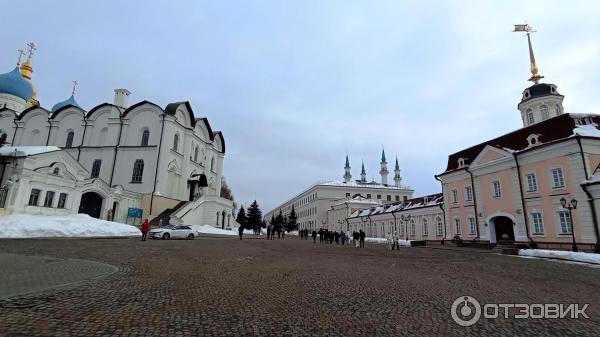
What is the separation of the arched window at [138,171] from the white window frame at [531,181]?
4285 cm

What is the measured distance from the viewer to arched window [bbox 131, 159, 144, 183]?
43562mm

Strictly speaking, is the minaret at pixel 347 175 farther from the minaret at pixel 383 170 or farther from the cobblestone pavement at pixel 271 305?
the cobblestone pavement at pixel 271 305

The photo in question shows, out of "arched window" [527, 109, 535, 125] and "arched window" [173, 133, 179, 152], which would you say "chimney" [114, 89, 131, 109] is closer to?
"arched window" [173, 133, 179, 152]

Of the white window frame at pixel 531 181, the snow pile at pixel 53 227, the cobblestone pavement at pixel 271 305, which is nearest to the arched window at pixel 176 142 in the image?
the snow pile at pixel 53 227

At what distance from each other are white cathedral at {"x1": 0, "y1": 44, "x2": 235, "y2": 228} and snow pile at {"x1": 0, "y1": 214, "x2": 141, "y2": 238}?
5395 millimetres

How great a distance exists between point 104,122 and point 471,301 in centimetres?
5226

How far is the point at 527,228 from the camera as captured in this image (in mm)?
26172

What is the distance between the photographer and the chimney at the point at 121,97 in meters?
50.6

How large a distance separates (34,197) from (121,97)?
1131 inches

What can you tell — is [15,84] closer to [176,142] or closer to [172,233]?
[176,142]

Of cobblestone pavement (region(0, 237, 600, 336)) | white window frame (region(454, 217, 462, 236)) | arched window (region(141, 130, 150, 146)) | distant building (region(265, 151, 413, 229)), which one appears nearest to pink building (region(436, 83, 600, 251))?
white window frame (region(454, 217, 462, 236))

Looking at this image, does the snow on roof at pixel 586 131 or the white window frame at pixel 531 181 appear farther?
the white window frame at pixel 531 181

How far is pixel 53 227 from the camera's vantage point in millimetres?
22703

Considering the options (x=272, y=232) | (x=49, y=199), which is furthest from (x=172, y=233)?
(x=272, y=232)
